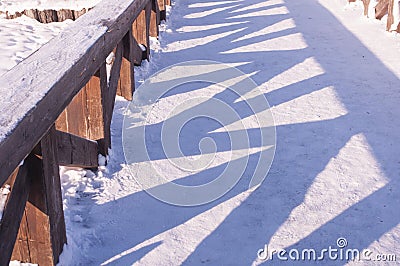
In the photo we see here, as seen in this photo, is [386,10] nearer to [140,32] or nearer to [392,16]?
[392,16]

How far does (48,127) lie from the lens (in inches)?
93.1

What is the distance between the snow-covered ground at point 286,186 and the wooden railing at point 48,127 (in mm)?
243

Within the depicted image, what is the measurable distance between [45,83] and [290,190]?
197cm

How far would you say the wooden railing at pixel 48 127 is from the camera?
2.12 m

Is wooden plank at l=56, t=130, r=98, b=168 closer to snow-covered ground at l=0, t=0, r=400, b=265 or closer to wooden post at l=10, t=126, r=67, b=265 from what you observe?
snow-covered ground at l=0, t=0, r=400, b=265

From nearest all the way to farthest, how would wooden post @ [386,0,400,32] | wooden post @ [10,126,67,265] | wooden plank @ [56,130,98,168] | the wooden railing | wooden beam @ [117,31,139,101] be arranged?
the wooden railing → wooden post @ [10,126,67,265] → wooden plank @ [56,130,98,168] → wooden beam @ [117,31,139,101] → wooden post @ [386,0,400,32]

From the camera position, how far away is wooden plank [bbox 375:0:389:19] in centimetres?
863

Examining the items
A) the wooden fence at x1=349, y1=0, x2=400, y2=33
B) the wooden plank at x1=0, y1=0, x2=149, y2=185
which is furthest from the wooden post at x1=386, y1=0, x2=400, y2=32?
the wooden plank at x1=0, y1=0, x2=149, y2=185

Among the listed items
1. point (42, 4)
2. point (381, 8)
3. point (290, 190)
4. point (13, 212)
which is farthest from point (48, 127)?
point (381, 8)

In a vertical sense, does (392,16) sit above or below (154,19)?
below

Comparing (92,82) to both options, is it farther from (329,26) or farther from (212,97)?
(329,26)

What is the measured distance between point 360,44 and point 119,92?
406 centimetres

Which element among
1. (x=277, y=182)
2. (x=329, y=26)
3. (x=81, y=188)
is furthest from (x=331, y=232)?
(x=329, y=26)

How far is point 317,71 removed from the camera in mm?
6191
